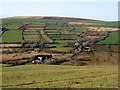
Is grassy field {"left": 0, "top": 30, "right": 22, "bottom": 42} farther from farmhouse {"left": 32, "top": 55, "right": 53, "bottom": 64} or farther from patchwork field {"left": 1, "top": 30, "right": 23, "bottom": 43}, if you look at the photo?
farmhouse {"left": 32, "top": 55, "right": 53, "bottom": 64}

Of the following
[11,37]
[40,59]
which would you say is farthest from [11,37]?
[40,59]

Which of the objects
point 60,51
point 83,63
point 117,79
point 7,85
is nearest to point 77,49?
point 60,51

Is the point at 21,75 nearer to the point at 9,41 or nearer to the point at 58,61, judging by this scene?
the point at 58,61

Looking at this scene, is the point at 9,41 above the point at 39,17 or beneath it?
beneath

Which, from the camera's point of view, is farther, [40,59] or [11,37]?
[11,37]

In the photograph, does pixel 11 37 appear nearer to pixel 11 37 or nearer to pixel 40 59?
pixel 11 37

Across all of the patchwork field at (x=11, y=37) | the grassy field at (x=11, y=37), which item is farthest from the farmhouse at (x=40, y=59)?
the grassy field at (x=11, y=37)

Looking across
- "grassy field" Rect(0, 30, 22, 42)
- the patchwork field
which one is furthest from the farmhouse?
"grassy field" Rect(0, 30, 22, 42)

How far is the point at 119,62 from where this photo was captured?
55750 mm

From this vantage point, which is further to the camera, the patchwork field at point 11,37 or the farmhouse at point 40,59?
the patchwork field at point 11,37

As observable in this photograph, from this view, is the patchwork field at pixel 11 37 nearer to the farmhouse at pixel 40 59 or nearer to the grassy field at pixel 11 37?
the grassy field at pixel 11 37

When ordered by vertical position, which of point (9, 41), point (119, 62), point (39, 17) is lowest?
point (119, 62)

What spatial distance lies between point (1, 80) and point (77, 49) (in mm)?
43280

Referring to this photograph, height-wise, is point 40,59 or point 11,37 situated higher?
point 11,37
